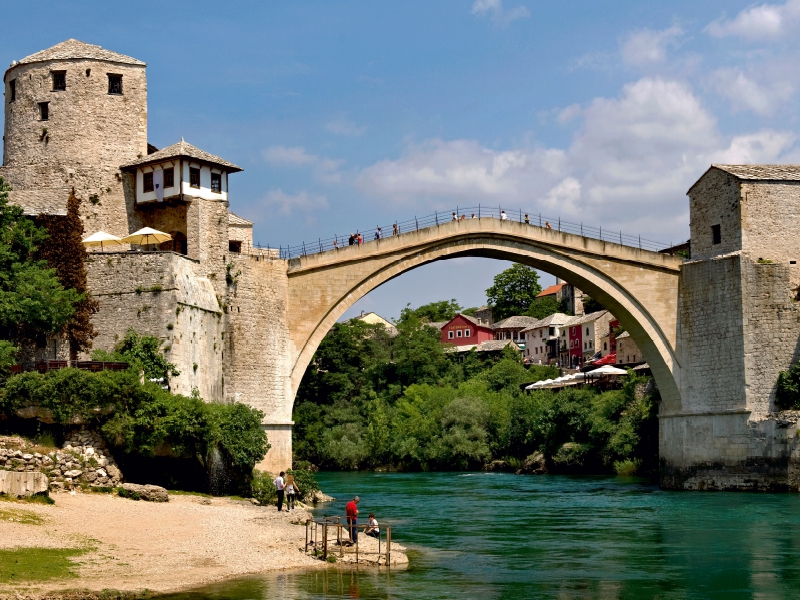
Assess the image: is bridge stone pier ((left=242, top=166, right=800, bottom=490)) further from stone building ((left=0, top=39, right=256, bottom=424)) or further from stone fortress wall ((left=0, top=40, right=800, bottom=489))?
stone building ((left=0, top=39, right=256, bottom=424))

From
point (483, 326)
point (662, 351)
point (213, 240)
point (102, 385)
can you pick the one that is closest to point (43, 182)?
point (213, 240)

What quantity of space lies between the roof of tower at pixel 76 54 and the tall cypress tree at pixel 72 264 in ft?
17.6

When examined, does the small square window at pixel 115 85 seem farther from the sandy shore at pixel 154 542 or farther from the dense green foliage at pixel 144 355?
the sandy shore at pixel 154 542

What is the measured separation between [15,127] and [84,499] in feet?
54.4

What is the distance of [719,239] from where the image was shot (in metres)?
42.3

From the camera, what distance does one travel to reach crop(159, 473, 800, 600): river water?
66.2 ft

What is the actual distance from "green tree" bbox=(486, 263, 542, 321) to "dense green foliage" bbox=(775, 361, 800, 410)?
231 feet

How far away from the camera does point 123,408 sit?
1125 inches

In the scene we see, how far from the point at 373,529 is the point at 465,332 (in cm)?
7877

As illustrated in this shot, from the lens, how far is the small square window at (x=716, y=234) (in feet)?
139

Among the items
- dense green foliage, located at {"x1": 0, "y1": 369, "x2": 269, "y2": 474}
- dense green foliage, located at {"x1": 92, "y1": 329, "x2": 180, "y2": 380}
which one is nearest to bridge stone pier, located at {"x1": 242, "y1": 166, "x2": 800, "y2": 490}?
dense green foliage, located at {"x1": 92, "y1": 329, "x2": 180, "y2": 380}

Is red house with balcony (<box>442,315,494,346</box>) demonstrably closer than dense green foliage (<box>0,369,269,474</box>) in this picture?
No

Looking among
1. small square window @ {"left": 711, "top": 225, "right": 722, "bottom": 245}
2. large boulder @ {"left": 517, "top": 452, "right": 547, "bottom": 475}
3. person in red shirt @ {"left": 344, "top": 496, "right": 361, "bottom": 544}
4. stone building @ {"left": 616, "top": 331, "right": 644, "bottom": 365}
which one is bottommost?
large boulder @ {"left": 517, "top": 452, "right": 547, "bottom": 475}

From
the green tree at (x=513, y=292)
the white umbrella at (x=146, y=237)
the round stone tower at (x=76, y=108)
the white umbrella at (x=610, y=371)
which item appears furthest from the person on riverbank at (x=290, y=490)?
the green tree at (x=513, y=292)
